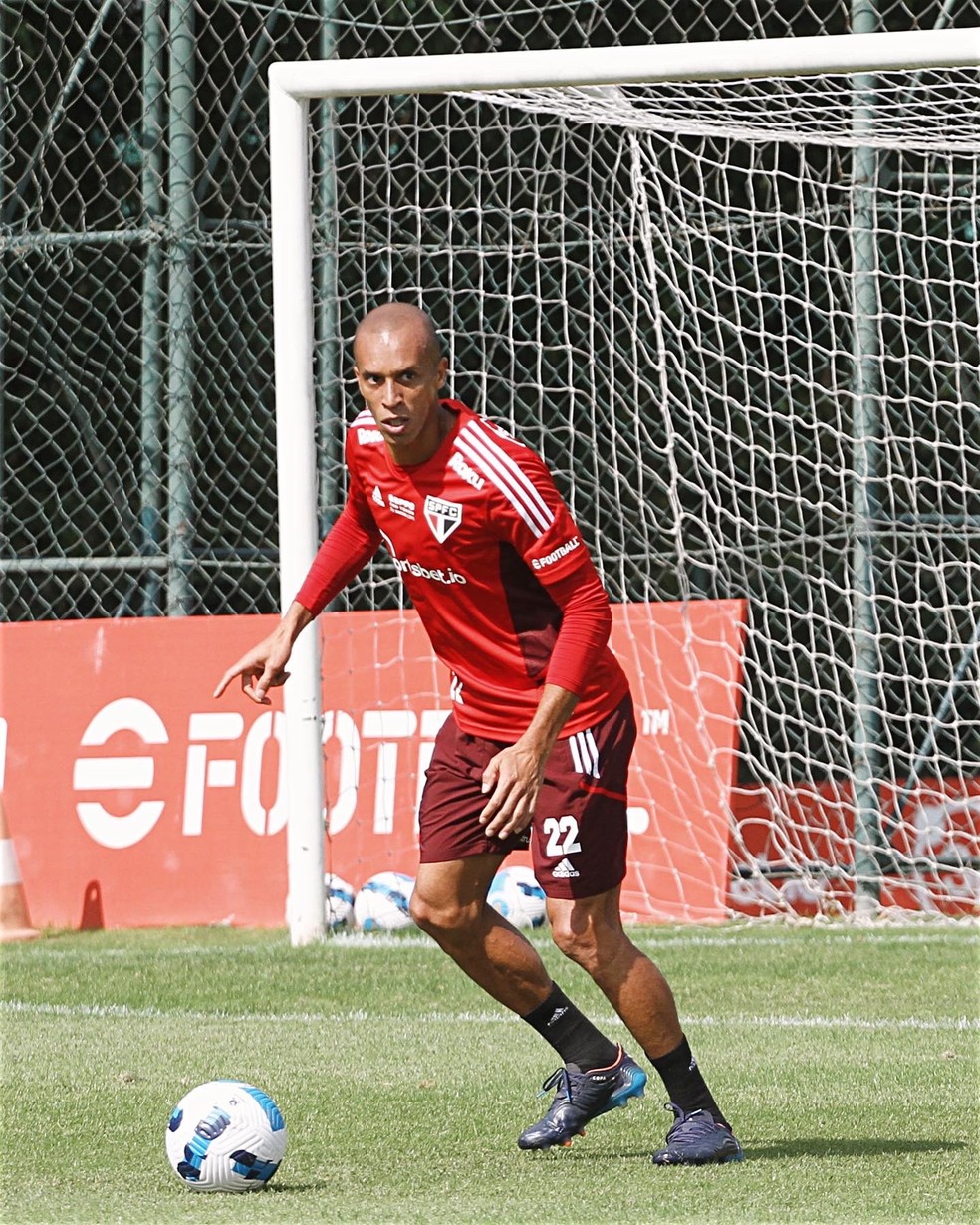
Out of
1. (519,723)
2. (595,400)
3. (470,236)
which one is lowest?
(519,723)

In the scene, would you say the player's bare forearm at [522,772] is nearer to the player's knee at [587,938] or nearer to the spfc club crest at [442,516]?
the player's knee at [587,938]

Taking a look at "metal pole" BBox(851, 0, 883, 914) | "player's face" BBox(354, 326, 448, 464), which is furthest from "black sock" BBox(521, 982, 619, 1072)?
"metal pole" BBox(851, 0, 883, 914)

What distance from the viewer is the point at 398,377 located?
4773 mm

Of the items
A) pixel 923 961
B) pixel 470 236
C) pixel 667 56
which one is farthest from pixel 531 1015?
pixel 470 236

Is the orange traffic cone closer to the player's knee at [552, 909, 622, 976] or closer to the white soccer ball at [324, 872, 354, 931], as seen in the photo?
the white soccer ball at [324, 872, 354, 931]

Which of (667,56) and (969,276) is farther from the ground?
(667,56)

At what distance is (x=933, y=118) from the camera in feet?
29.6

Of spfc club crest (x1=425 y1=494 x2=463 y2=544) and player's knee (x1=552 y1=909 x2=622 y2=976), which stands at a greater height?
spfc club crest (x1=425 y1=494 x2=463 y2=544)

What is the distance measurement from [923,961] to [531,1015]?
11.4 ft

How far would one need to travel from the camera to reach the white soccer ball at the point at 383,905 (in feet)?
30.2

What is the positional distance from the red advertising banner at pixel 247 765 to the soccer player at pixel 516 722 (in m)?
4.38

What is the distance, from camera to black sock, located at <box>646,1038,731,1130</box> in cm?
482

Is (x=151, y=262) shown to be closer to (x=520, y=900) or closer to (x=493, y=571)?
(x=520, y=900)

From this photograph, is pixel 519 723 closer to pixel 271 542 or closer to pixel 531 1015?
pixel 531 1015
